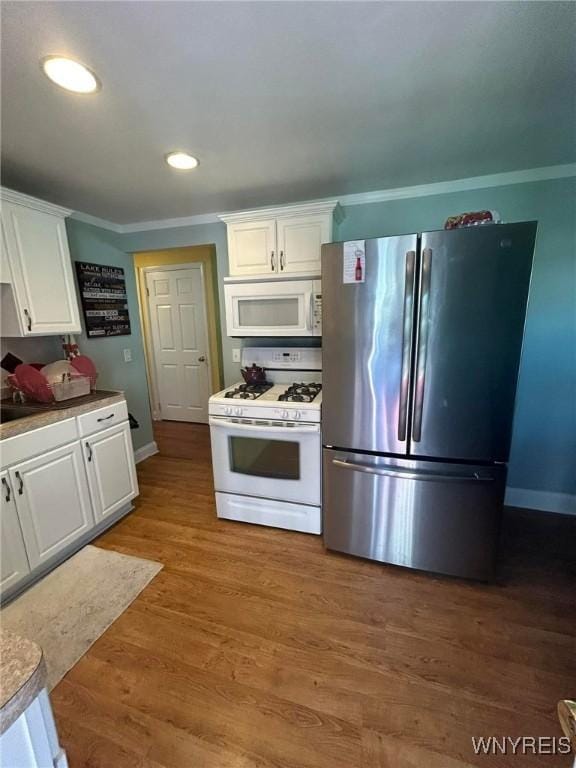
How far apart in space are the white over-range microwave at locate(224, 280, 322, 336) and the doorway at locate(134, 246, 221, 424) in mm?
1864

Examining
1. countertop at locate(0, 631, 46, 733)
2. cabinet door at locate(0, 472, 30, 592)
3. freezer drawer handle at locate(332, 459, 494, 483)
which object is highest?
countertop at locate(0, 631, 46, 733)

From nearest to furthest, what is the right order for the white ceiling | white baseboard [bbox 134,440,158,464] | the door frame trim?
the white ceiling → white baseboard [bbox 134,440,158,464] → the door frame trim

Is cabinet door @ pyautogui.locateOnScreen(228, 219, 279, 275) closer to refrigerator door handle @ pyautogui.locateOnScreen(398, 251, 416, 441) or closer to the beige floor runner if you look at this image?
refrigerator door handle @ pyautogui.locateOnScreen(398, 251, 416, 441)

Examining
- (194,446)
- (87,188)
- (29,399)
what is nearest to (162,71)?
(87,188)

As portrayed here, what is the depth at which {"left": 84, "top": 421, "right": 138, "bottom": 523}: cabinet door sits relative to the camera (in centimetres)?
224

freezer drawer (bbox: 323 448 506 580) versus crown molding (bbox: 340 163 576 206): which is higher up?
crown molding (bbox: 340 163 576 206)

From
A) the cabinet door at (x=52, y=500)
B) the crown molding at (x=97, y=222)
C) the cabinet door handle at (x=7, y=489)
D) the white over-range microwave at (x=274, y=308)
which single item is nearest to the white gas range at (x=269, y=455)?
the white over-range microwave at (x=274, y=308)

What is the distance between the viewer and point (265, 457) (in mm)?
2322

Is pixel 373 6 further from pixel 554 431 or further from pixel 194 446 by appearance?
pixel 194 446

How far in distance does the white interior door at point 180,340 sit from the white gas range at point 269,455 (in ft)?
6.90

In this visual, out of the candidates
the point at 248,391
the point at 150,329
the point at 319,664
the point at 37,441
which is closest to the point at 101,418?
the point at 37,441

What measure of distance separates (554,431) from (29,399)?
144 inches

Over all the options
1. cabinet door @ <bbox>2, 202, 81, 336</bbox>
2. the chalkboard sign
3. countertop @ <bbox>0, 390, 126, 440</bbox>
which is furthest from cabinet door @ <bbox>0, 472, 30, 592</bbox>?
the chalkboard sign

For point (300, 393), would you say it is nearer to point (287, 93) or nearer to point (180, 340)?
point (287, 93)
